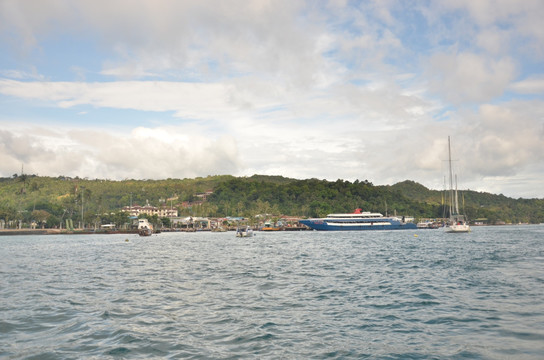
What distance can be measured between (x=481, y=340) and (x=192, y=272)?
24.2 metres

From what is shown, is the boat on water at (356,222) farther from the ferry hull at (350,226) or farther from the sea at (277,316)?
the sea at (277,316)

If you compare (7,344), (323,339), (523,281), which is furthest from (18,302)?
(523,281)

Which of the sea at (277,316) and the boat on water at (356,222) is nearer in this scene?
the sea at (277,316)

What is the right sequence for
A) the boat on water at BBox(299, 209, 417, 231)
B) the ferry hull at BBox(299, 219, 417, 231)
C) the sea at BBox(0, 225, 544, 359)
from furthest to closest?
the boat on water at BBox(299, 209, 417, 231) → the ferry hull at BBox(299, 219, 417, 231) → the sea at BBox(0, 225, 544, 359)

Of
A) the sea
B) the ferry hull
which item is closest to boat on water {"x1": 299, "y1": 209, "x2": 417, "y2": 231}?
the ferry hull

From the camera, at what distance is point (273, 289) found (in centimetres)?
2495

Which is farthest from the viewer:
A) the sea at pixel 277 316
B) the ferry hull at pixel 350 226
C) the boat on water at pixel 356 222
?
the boat on water at pixel 356 222

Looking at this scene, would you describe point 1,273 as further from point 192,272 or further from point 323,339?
point 323,339

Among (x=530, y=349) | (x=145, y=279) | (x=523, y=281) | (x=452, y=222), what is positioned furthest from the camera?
(x=452, y=222)

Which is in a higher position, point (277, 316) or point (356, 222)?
point (356, 222)

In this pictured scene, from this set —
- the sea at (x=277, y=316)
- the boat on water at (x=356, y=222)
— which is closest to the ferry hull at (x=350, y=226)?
the boat on water at (x=356, y=222)

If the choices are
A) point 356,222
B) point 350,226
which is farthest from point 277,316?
point 356,222

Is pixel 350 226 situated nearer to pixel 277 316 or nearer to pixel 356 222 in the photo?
pixel 356 222

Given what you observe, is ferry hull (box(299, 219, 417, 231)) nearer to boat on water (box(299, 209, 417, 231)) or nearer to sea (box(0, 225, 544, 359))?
boat on water (box(299, 209, 417, 231))
